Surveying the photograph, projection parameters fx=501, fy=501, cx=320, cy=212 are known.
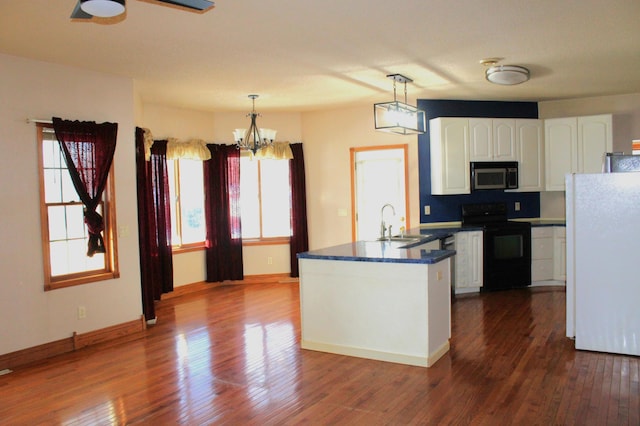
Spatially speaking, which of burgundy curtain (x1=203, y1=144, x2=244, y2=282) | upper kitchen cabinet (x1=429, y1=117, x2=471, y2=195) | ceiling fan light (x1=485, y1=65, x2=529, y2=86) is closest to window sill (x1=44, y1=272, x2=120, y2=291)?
burgundy curtain (x1=203, y1=144, x2=244, y2=282)

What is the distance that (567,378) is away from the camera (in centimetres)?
373

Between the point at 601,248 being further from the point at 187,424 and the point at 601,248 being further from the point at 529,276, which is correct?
the point at 187,424

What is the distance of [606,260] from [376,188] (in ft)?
12.5

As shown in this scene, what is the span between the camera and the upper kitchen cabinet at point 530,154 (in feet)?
23.3

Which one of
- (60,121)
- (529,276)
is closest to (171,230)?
(60,121)

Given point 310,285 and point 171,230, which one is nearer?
point 310,285

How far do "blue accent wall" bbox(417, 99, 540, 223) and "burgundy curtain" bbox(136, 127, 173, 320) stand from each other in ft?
11.9

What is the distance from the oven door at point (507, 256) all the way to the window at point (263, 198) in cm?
309

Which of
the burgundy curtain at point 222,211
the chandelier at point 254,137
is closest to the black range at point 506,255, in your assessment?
the chandelier at point 254,137

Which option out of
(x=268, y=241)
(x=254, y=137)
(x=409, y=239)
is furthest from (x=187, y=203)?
(x=409, y=239)

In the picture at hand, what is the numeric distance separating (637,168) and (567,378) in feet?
6.32

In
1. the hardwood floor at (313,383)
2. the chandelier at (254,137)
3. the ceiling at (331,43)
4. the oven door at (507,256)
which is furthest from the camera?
the oven door at (507,256)

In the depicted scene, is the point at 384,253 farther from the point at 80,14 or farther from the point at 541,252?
the point at 541,252

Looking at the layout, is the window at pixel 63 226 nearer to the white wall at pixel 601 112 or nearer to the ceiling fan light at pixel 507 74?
the ceiling fan light at pixel 507 74
